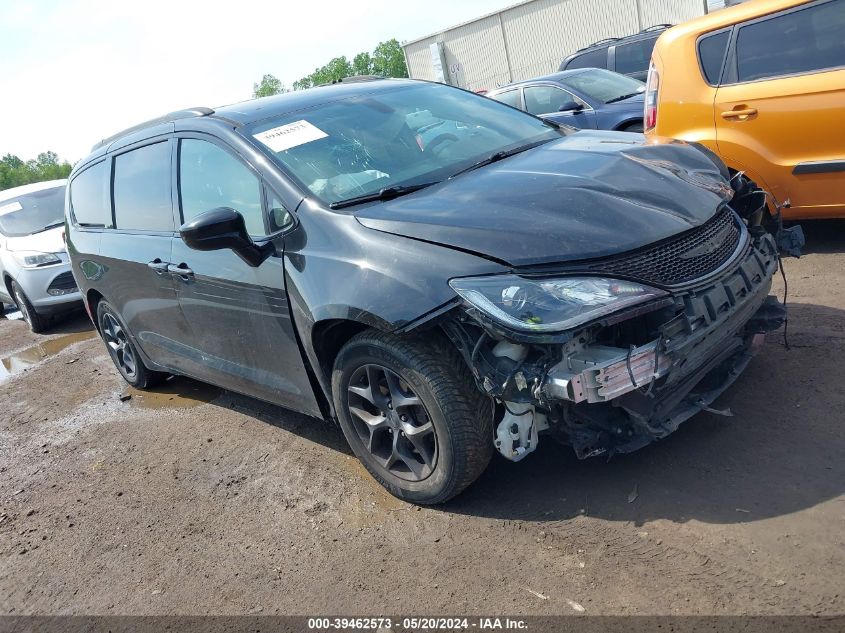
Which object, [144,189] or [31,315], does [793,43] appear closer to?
[144,189]

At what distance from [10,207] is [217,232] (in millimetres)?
8578

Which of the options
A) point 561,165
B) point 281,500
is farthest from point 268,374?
point 561,165

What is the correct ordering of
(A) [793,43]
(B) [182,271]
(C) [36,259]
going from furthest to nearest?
(C) [36,259] → (A) [793,43] → (B) [182,271]

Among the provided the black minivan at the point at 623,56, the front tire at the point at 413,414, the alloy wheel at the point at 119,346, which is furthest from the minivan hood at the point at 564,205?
the black minivan at the point at 623,56

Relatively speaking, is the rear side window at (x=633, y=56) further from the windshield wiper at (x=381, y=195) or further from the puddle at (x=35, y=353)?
the windshield wiper at (x=381, y=195)

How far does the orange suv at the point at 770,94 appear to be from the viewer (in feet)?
16.4

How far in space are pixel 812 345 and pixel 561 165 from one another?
5.72 feet

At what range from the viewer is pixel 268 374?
3.88 m

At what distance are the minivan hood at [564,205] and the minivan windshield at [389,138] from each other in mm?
231

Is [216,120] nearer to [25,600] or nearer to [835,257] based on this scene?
[25,600]

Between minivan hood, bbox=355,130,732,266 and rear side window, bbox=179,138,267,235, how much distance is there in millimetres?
701

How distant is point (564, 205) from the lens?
3035 mm

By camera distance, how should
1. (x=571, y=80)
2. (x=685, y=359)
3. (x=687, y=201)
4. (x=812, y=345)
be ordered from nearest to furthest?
(x=685, y=359) → (x=687, y=201) → (x=812, y=345) → (x=571, y=80)

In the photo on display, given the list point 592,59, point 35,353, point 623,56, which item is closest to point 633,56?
point 623,56
